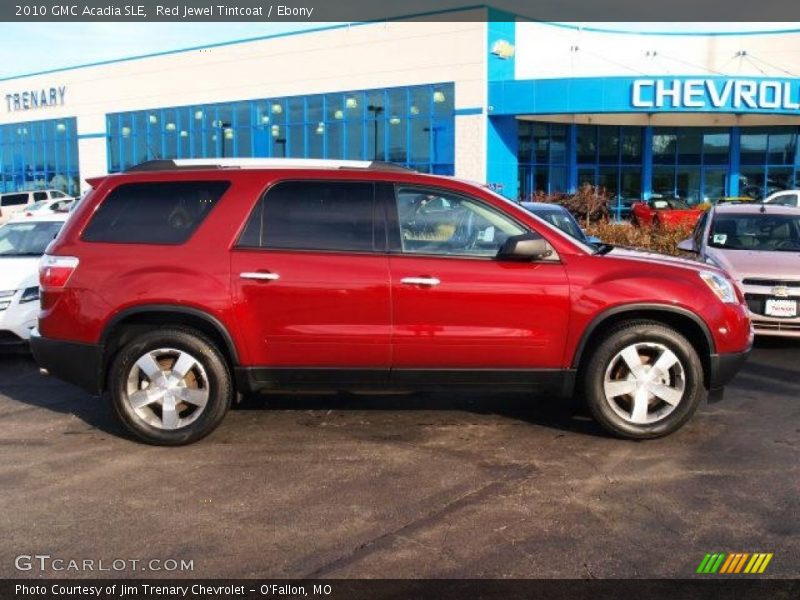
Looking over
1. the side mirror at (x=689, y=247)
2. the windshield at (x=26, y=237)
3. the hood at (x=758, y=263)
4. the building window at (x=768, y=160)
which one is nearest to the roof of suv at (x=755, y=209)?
the side mirror at (x=689, y=247)

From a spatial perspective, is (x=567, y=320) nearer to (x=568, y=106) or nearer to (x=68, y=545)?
(x=68, y=545)

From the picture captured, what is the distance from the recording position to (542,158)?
33219 mm

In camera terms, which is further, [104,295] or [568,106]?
[568,106]

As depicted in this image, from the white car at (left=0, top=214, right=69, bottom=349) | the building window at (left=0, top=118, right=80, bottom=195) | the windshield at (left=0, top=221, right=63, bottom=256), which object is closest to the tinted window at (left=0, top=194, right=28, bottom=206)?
the building window at (left=0, top=118, right=80, bottom=195)

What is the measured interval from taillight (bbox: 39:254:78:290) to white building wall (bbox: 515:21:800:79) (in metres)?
29.1

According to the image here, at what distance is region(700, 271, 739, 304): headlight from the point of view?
5.16 metres

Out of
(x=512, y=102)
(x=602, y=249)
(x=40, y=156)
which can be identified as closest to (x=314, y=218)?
(x=602, y=249)

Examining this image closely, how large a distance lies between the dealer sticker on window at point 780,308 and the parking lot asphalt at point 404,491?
1.74 meters

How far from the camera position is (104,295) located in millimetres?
5027

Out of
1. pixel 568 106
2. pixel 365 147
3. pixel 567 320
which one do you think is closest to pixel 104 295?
pixel 567 320

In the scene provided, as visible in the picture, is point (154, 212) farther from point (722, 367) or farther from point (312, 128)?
point (312, 128)

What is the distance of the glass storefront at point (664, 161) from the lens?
3325cm

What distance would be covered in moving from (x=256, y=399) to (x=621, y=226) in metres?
9.38
